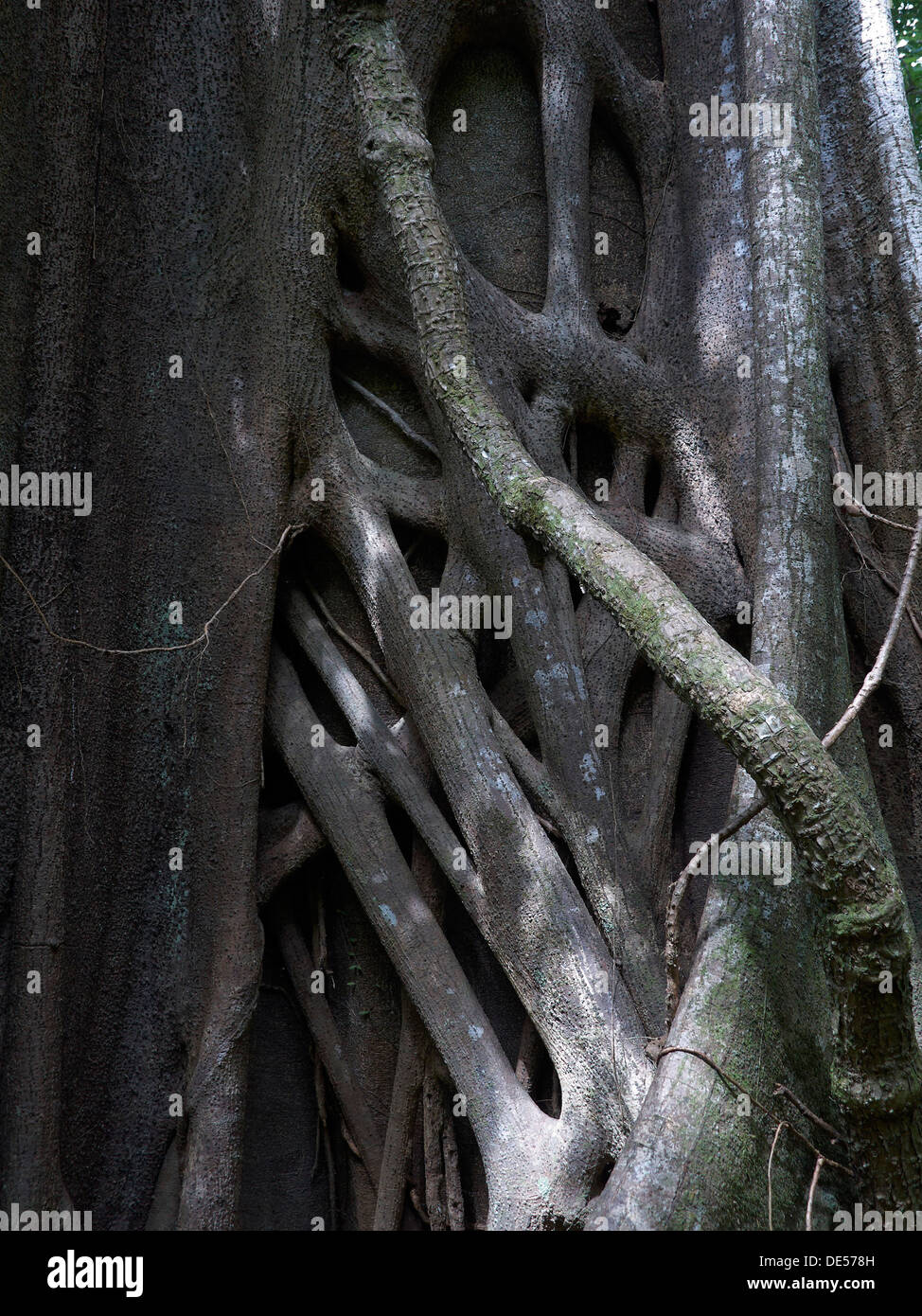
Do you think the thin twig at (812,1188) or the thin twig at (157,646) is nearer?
the thin twig at (812,1188)

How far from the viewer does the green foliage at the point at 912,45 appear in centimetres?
564

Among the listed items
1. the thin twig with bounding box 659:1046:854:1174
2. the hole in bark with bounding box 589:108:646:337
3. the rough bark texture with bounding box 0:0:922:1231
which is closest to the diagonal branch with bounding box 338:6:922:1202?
the rough bark texture with bounding box 0:0:922:1231

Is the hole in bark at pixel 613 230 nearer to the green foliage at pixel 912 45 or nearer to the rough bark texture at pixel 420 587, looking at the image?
the rough bark texture at pixel 420 587

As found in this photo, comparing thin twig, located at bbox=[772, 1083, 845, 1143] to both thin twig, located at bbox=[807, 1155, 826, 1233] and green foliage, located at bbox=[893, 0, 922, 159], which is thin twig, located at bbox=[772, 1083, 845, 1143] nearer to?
thin twig, located at bbox=[807, 1155, 826, 1233]

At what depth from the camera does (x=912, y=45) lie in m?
5.67

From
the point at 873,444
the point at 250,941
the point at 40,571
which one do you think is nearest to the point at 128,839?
the point at 250,941

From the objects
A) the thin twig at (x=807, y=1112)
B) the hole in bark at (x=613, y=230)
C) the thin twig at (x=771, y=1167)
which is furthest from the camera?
the hole in bark at (x=613, y=230)

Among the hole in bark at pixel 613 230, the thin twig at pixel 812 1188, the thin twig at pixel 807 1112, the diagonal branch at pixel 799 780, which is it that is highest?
the hole in bark at pixel 613 230

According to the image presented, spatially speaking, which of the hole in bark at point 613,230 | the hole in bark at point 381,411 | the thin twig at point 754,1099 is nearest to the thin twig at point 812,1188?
the thin twig at point 754,1099

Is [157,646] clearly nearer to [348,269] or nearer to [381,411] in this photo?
[381,411]

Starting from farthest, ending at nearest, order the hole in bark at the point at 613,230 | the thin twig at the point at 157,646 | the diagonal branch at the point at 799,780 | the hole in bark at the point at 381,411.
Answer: the hole in bark at the point at 613,230
the hole in bark at the point at 381,411
the thin twig at the point at 157,646
the diagonal branch at the point at 799,780

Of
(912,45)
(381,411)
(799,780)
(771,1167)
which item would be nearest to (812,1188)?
(771,1167)

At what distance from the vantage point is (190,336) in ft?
10.0

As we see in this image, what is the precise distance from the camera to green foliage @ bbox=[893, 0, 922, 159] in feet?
18.5
